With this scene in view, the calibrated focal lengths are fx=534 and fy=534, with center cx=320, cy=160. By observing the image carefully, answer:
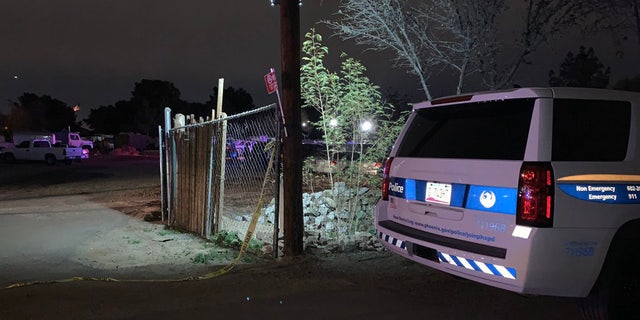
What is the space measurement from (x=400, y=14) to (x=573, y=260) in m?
7.28

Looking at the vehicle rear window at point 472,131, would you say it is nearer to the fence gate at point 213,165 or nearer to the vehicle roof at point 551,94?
the vehicle roof at point 551,94

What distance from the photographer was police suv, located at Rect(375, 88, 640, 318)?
3.83 metres

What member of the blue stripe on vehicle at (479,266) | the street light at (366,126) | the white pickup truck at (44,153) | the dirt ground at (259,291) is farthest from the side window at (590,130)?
the white pickup truck at (44,153)

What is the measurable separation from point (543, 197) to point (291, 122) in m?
3.63

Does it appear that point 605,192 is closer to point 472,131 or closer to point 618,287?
point 618,287

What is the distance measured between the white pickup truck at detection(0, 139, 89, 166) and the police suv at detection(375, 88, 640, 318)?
32.7 m

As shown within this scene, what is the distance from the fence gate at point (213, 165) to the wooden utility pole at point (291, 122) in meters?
0.17

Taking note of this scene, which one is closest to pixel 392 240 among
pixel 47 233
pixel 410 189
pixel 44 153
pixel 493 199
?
pixel 410 189

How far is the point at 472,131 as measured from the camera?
179 inches

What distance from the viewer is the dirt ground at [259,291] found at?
15.9ft

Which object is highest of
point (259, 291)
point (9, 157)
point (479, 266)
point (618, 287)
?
point (9, 157)

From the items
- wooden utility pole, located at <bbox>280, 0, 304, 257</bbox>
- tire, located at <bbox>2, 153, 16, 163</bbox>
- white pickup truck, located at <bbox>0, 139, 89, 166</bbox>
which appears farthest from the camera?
tire, located at <bbox>2, 153, 16, 163</bbox>

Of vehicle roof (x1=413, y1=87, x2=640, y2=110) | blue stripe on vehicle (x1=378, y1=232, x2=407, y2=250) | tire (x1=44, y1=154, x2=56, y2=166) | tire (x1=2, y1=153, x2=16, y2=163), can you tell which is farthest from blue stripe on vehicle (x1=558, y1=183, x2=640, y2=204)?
tire (x1=2, y1=153, x2=16, y2=163)

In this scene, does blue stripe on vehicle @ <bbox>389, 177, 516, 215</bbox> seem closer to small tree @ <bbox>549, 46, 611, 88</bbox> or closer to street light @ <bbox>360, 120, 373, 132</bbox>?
street light @ <bbox>360, 120, 373, 132</bbox>
